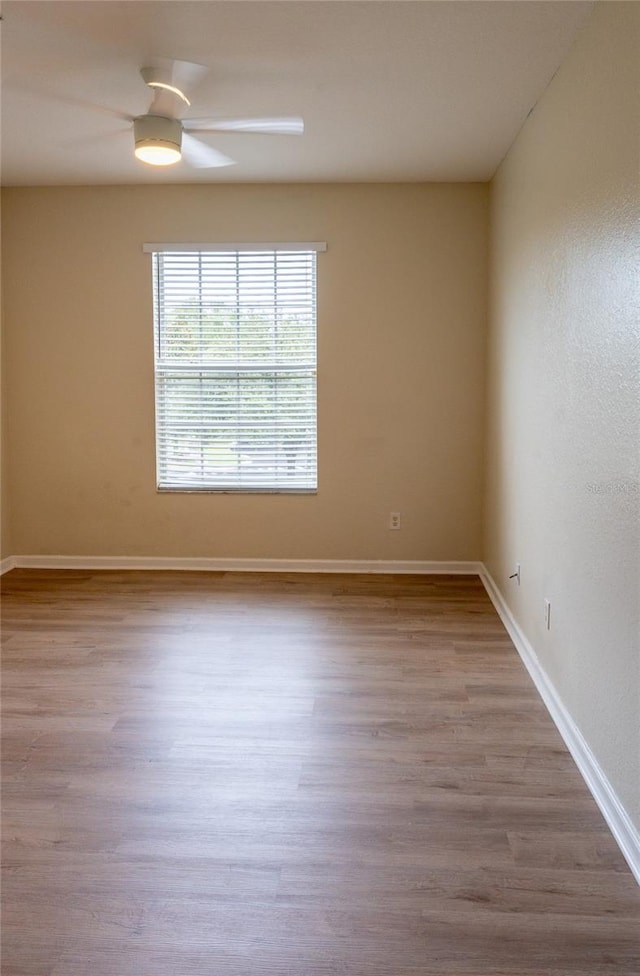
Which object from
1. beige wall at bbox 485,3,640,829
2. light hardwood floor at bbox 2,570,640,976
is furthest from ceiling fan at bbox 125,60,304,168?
light hardwood floor at bbox 2,570,640,976

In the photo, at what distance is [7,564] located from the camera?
5.33m

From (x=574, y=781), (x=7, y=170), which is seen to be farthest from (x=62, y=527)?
(x=574, y=781)

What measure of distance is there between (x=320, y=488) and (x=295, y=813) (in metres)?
2.98

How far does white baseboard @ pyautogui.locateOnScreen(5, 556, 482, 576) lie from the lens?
17.1 feet

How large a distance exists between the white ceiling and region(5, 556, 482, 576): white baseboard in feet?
8.11

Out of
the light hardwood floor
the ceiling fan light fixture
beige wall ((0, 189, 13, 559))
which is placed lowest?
the light hardwood floor

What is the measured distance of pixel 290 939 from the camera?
188cm

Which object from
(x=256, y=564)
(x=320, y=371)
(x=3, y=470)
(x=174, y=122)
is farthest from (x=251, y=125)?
(x=3, y=470)

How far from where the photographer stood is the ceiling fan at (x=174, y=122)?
3.13 metres

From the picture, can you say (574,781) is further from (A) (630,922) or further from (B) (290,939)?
(B) (290,939)

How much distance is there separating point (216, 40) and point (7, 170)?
2377 millimetres

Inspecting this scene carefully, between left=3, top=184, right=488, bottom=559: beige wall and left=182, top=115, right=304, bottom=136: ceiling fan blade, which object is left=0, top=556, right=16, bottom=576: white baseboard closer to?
left=3, top=184, right=488, bottom=559: beige wall

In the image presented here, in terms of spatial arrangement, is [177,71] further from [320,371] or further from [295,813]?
[295,813]

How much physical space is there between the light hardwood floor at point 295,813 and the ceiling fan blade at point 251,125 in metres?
2.49
